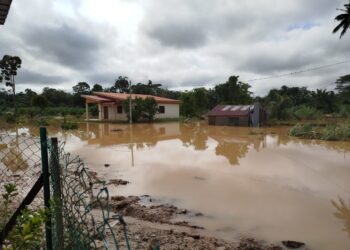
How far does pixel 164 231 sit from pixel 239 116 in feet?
80.0

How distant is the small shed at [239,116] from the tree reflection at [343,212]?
21.4 m

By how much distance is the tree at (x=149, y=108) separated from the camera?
30634mm

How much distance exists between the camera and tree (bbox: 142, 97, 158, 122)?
30634mm

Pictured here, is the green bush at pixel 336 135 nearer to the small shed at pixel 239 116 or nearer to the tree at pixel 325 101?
the small shed at pixel 239 116

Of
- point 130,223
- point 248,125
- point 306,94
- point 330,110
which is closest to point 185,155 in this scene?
point 130,223

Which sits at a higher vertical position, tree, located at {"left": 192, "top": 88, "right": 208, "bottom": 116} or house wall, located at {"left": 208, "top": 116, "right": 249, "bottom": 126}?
tree, located at {"left": 192, "top": 88, "right": 208, "bottom": 116}

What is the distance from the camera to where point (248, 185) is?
789cm

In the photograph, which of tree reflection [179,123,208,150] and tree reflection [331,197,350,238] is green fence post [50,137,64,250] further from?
tree reflection [179,123,208,150]

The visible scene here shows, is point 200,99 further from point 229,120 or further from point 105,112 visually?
point 105,112

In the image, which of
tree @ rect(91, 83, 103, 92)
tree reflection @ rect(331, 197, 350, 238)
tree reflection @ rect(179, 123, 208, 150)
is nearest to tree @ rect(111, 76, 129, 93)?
tree @ rect(91, 83, 103, 92)

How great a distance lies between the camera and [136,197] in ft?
22.2

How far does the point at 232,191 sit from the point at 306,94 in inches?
1848

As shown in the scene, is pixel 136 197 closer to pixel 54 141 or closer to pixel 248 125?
pixel 54 141

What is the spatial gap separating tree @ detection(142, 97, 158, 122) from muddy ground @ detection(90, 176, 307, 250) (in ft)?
80.5
